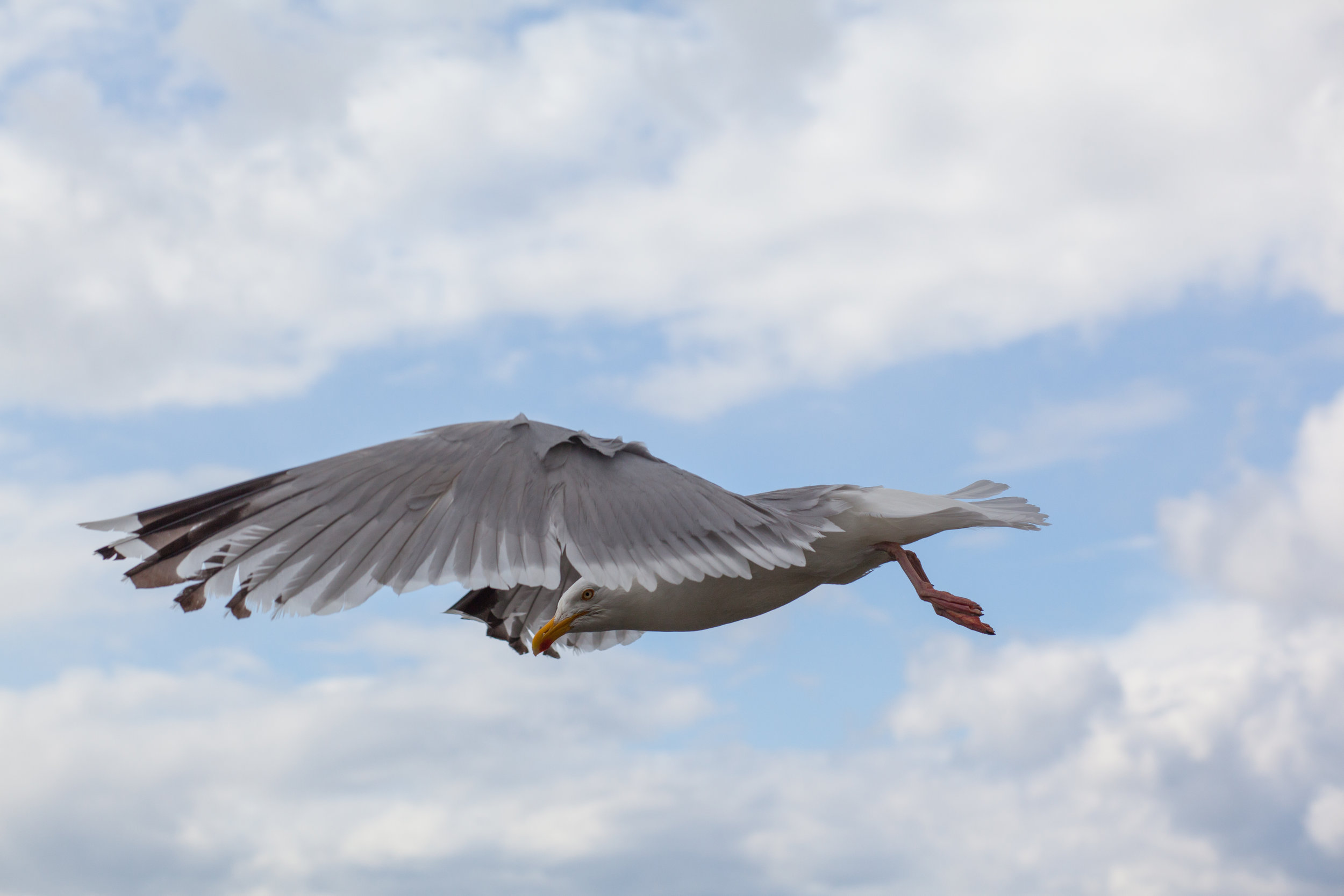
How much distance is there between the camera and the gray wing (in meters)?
6.16

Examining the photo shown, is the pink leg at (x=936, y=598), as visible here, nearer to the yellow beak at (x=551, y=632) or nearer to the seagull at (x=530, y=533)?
the seagull at (x=530, y=533)

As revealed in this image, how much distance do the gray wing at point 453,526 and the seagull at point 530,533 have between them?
0.01 metres

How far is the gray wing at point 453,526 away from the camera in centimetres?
616

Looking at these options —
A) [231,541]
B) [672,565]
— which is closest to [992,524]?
[672,565]

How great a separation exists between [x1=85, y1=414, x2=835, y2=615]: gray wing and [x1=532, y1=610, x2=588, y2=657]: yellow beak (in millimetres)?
1488

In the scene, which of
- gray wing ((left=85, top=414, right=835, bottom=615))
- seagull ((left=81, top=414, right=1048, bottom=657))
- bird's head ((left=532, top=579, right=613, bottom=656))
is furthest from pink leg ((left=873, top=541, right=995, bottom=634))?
bird's head ((left=532, top=579, right=613, bottom=656))

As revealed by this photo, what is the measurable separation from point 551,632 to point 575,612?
9.4 inches

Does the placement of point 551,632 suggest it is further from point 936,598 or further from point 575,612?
point 936,598

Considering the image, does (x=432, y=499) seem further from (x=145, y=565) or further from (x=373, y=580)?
(x=145, y=565)

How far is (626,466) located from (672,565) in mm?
903

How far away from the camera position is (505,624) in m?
9.54

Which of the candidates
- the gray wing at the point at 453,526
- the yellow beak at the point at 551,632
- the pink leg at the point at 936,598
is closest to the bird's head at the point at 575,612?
the yellow beak at the point at 551,632

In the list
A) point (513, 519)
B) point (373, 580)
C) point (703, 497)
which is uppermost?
point (703, 497)

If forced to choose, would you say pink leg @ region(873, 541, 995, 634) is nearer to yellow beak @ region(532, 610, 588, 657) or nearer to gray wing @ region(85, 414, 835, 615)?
gray wing @ region(85, 414, 835, 615)
